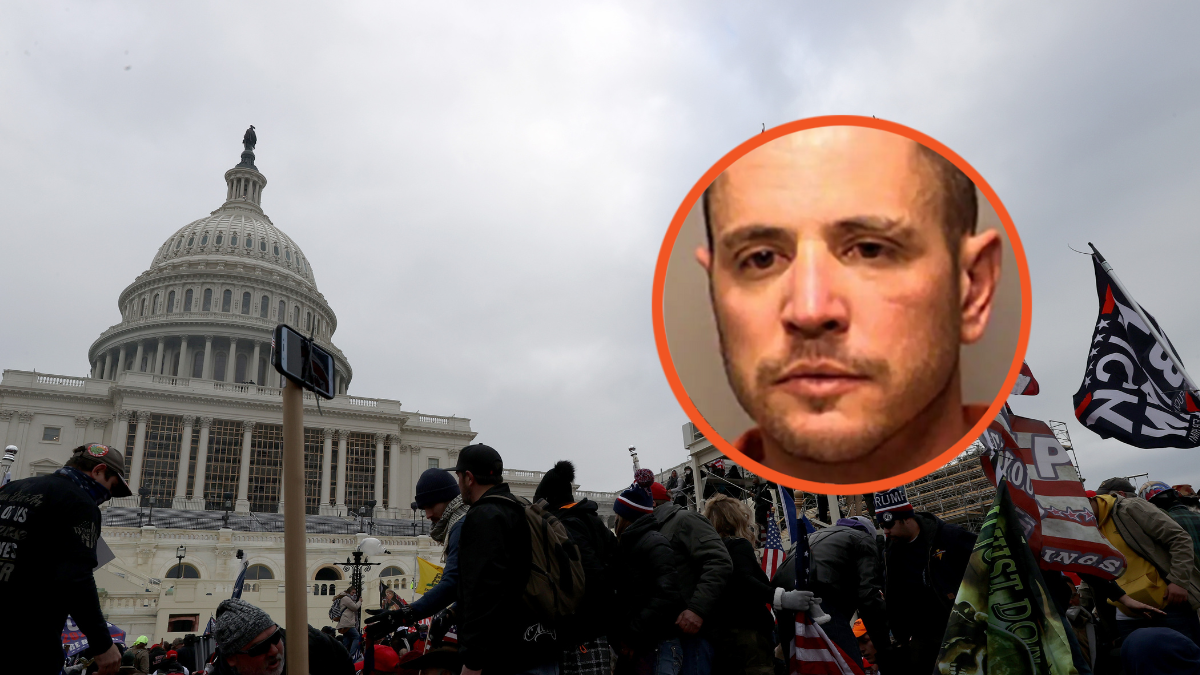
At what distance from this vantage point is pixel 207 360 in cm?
6594

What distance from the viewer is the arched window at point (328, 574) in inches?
1690

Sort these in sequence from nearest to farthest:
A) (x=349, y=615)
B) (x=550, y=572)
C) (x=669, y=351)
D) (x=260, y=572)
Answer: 1. (x=669, y=351)
2. (x=550, y=572)
3. (x=349, y=615)
4. (x=260, y=572)

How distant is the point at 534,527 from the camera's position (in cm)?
378

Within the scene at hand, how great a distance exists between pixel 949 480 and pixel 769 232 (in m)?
Result: 40.7

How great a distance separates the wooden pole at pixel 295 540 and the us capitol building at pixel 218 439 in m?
27.9

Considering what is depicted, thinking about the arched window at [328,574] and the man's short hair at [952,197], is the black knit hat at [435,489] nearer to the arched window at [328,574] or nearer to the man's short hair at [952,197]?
the man's short hair at [952,197]

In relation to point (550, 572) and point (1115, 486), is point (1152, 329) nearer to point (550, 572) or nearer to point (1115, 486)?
point (1115, 486)

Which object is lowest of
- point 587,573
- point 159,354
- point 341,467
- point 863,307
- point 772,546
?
point 587,573

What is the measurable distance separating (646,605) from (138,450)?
57.8 meters

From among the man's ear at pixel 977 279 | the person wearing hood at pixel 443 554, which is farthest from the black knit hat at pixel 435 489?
the man's ear at pixel 977 279

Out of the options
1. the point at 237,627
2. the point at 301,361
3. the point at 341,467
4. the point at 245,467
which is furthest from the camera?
the point at 341,467

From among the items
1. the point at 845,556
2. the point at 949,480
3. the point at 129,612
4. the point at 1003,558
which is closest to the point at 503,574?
the point at 1003,558

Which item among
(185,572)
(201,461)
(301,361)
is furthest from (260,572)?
(301,361)

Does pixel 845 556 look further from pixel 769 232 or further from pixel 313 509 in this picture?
pixel 313 509
